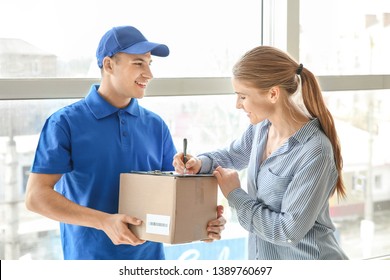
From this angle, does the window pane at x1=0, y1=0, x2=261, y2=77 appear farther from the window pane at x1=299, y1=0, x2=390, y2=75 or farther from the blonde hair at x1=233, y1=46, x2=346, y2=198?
the blonde hair at x1=233, y1=46, x2=346, y2=198

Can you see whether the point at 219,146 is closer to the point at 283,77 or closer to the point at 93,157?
the point at 283,77

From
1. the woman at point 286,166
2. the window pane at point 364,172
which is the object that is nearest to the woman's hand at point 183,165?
the woman at point 286,166

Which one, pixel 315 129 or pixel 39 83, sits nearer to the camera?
pixel 315 129

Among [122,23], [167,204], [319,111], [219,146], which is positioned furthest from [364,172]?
[167,204]

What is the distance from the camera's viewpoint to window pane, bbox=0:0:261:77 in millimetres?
2266

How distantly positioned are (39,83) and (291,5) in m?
1.25

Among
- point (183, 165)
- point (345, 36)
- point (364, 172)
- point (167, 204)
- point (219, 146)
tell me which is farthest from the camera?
point (364, 172)

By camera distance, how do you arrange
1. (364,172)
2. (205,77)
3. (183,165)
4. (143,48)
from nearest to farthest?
(143,48) < (183,165) < (205,77) < (364,172)

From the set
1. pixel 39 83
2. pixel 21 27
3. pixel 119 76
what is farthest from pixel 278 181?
pixel 21 27

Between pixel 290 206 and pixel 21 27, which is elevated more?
pixel 21 27

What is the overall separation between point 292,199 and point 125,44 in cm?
76

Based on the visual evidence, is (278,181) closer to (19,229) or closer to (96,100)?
(96,100)

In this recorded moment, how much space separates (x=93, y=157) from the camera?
1.96m

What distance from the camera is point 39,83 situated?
87.9 inches
